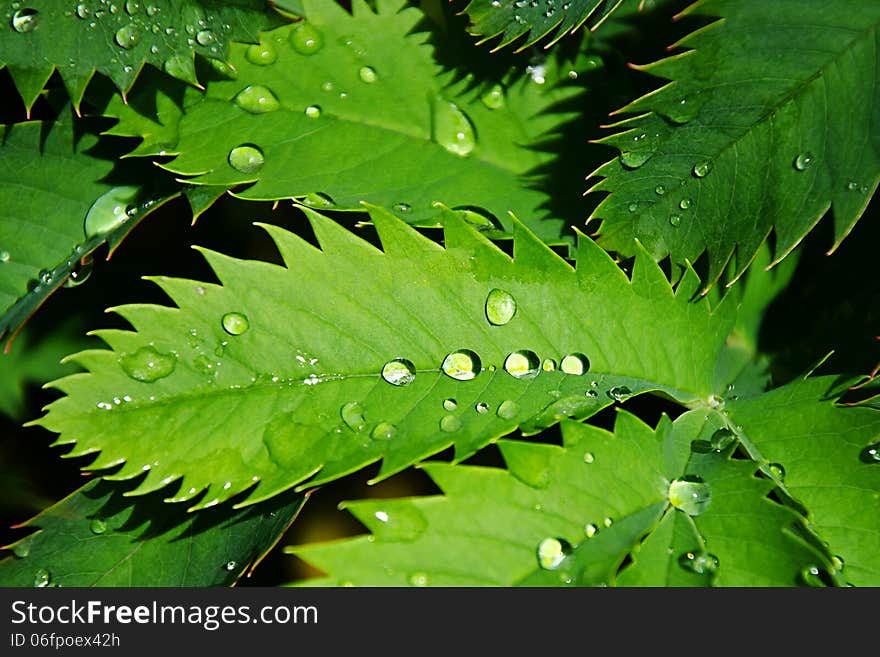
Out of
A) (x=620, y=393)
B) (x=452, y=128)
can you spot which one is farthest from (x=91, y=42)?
(x=620, y=393)

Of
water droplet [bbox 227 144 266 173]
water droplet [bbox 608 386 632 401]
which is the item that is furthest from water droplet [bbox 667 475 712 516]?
water droplet [bbox 227 144 266 173]

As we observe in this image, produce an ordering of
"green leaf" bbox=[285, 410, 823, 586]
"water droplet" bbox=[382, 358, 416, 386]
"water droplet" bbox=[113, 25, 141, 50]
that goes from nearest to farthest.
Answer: "green leaf" bbox=[285, 410, 823, 586], "water droplet" bbox=[382, 358, 416, 386], "water droplet" bbox=[113, 25, 141, 50]

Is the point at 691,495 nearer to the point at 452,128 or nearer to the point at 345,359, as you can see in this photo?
the point at 345,359

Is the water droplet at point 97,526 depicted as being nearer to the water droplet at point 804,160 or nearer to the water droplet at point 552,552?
the water droplet at point 552,552

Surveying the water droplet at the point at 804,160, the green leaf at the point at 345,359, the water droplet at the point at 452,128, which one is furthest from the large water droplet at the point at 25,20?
the water droplet at the point at 804,160

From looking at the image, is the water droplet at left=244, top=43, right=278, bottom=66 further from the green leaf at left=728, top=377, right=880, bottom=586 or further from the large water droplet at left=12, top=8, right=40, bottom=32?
the green leaf at left=728, top=377, right=880, bottom=586

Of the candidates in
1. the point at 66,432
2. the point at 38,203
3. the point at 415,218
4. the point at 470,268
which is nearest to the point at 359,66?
the point at 415,218

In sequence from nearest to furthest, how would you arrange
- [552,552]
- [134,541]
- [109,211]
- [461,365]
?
[552,552] < [461,365] < [134,541] < [109,211]
